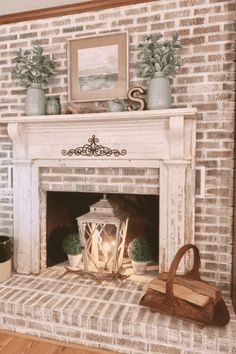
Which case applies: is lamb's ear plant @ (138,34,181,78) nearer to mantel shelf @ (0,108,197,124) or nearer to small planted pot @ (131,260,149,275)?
mantel shelf @ (0,108,197,124)

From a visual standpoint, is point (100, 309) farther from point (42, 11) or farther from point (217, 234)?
point (42, 11)

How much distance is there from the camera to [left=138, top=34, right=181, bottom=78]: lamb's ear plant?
88.8 inches

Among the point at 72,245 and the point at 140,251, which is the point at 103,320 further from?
the point at 72,245

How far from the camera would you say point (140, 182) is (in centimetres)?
248

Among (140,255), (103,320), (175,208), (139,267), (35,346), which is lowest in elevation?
(35,346)

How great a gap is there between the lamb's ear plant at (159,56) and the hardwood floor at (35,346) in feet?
6.36

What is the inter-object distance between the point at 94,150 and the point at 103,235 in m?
0.72

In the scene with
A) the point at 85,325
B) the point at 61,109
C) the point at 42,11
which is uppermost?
the point at 42,11

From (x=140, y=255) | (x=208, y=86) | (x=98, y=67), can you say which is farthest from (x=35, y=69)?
(x=140, y=255)

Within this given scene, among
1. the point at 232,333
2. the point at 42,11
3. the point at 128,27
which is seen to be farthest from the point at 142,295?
the point at 42,11

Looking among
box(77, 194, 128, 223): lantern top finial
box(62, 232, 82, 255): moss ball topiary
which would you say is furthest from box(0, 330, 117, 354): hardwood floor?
box(77, 194, 128, 223): lantern top finial

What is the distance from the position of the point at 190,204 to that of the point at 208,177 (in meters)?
0.24

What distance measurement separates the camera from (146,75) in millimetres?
2383

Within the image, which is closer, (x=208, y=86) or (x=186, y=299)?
(x=186, y=299)
